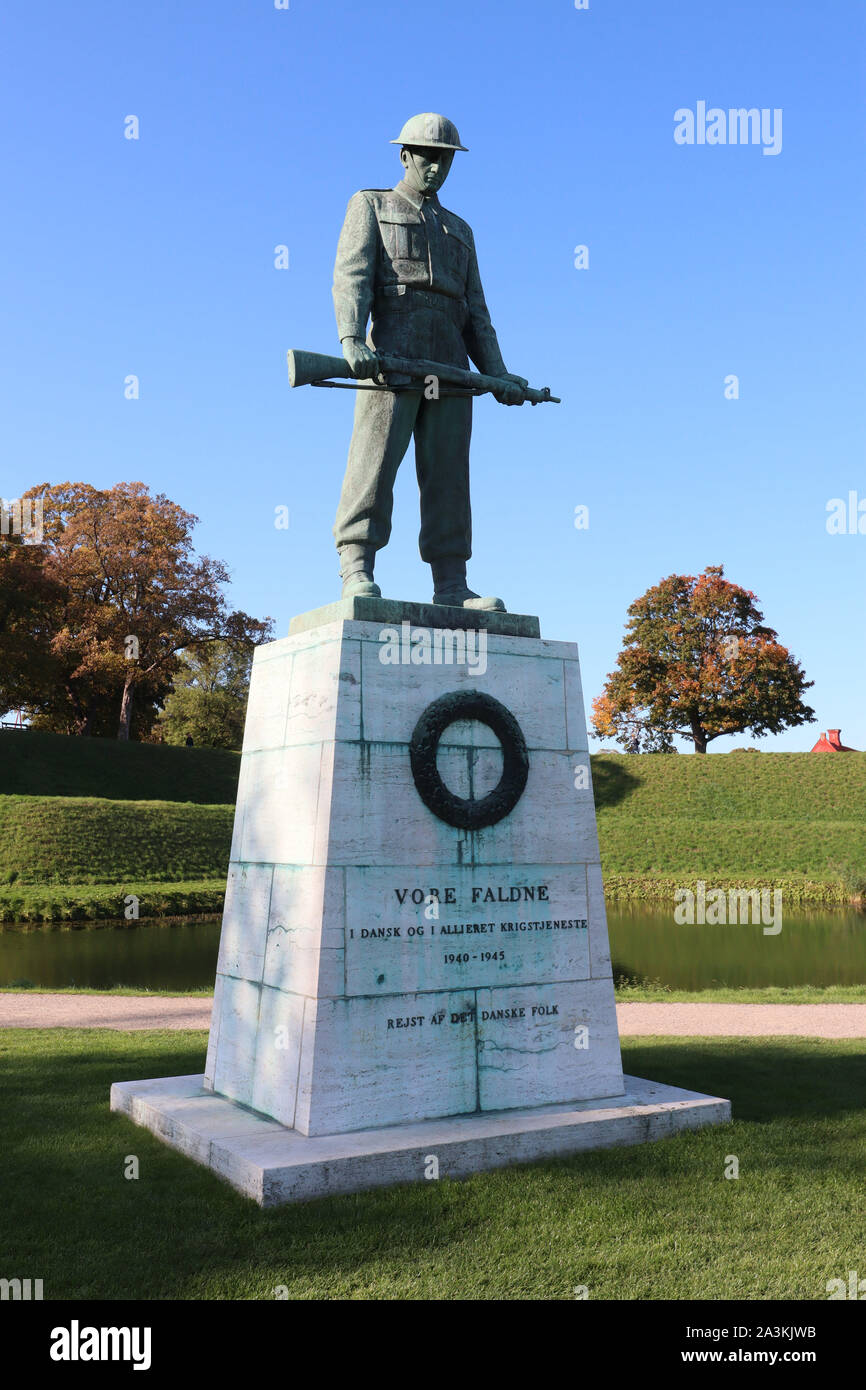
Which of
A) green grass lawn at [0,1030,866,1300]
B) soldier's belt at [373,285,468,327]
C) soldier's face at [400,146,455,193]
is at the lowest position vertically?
green grass lawn at [0,1030,866,1300]

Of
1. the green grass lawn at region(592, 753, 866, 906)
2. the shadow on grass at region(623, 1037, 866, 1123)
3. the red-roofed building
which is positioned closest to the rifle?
the shadow on grass at region(623, 1037, 866, 1123)

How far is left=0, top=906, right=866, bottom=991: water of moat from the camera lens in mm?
15828

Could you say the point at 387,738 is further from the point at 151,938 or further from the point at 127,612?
the point at 127,612

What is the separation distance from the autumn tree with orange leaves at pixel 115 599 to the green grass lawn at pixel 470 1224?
34.9m

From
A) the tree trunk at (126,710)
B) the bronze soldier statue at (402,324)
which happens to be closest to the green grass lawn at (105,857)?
the tree trunk at (126,710)

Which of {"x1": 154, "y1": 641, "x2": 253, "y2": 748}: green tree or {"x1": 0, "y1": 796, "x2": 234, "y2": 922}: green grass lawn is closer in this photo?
{"x1": 0, "y1": 796, "x2": 234, "y2": 922}: green grass lawn

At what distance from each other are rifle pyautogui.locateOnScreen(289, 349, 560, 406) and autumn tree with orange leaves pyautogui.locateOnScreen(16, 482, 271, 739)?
111 ft

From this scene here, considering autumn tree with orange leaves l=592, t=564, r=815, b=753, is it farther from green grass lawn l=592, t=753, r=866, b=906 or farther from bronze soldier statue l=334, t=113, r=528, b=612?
bronze soldier statue l=334, t=113, r=528, b=612

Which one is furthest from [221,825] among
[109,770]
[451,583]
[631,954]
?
[451,583]

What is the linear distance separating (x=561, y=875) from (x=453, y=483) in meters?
2.61

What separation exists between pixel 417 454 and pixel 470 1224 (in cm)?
454

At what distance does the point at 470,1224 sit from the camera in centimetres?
454

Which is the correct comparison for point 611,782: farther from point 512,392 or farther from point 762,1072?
point 512,392

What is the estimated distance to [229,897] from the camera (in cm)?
656
